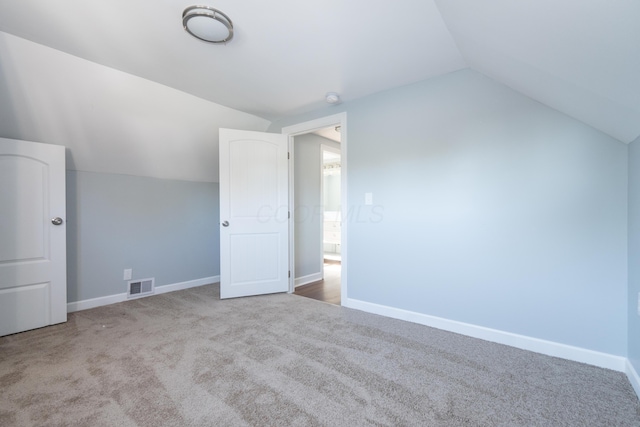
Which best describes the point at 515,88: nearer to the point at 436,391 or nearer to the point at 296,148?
the point at 436,391

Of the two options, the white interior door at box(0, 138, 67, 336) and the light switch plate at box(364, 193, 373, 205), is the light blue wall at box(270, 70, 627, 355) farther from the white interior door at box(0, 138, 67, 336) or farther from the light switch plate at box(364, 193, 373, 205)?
the white interior door at box(0, 138, 67, 336)

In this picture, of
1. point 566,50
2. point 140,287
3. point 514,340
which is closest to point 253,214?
point 140,287

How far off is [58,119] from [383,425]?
344cm

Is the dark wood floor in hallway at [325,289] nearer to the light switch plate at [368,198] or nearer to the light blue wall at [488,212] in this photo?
the light blue wall at [488,212]

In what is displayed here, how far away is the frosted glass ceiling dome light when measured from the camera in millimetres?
1645

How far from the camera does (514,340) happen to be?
2.05m

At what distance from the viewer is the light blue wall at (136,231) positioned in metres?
2.87

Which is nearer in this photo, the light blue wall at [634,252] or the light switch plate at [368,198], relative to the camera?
the light blue wall at [634,252]

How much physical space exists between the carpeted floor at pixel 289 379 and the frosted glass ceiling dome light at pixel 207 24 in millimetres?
→ 2225

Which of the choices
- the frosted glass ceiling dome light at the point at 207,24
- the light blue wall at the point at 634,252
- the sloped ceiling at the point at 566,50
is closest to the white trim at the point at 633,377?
the light blue wall at the point at 634,252

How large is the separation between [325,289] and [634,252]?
2.87 meters

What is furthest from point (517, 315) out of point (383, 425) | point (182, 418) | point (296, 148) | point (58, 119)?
point (58, 119)

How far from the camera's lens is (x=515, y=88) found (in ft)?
6.59

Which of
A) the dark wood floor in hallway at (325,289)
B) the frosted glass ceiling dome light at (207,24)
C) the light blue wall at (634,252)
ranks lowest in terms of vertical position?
the dark wood floor in hallway at (325,289)
